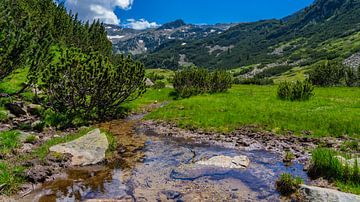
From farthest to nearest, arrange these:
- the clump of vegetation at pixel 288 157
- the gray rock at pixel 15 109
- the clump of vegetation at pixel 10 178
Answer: the gray rock at pixel 15 109 → the clump of vegetation at pixel 288 157 → the clump of vegetation at pixel 10 178

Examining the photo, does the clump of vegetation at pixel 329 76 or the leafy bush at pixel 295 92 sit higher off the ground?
the clump of vegetation at pixel 329 76

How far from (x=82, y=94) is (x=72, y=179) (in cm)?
1518

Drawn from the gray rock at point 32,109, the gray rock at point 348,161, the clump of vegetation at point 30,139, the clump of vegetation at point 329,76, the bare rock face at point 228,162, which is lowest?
the bare rock face at point 228,162

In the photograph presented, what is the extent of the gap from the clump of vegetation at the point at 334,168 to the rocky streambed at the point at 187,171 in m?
0.69

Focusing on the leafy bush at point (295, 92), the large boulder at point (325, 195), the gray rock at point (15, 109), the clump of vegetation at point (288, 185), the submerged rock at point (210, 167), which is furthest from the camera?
the leafy bush at point (295, 92)

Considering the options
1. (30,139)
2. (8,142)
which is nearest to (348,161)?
(8,142)

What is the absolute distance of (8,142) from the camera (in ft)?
60.0

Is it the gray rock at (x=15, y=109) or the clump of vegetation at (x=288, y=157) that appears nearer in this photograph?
the clump of vegetation at (x=288, y=157)

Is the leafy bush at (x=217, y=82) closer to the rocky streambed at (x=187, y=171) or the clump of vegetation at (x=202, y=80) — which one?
the clump of vegetation at (x=202, y=80)

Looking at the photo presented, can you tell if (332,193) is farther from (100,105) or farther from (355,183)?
(100,105)

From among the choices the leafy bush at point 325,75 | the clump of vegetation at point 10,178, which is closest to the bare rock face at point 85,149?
the clump of vegetation at point 10,178

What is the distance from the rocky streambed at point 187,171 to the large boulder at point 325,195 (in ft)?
0.43

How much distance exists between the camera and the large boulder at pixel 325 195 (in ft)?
35.5

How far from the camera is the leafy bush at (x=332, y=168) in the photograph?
13398mm
